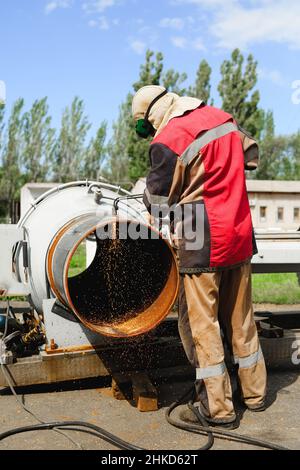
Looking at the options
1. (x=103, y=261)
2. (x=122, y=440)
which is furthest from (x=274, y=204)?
(x=122, y=440)

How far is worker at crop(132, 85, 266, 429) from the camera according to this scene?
3.40 meters

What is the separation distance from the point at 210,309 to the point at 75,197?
1.62m

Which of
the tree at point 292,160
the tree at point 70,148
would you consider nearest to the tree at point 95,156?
the tree at point 70,148

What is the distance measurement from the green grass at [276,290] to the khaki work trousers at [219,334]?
4.71 m

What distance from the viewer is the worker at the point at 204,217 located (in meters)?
3.40

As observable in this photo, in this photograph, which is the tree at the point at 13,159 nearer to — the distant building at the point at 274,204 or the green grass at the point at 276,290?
the distant building at the point at 274,204

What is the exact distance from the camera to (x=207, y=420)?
11.3 feet

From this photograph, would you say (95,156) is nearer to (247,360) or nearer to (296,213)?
(296,213)

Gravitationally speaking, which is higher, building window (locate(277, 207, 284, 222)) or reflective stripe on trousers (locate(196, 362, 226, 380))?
building window (locate(277, 207, 284, 222))

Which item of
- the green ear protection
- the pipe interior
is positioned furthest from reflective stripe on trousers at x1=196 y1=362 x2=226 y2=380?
the green ear protection

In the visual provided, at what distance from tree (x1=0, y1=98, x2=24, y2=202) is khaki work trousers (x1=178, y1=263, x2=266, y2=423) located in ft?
122

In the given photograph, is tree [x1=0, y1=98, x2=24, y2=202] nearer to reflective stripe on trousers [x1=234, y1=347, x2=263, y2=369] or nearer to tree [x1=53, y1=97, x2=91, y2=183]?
tree [x1=53, y1=97, x2=91, y2=183]

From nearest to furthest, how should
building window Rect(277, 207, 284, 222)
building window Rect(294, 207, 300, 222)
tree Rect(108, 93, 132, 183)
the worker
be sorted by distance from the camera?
the worker < building window Rect(277, 207, 284, 222) < building window Rect(294, 207, 300, 222) < tree Rect(108, 93, 132, 183)

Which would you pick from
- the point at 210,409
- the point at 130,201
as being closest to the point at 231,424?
the point at 210,409
